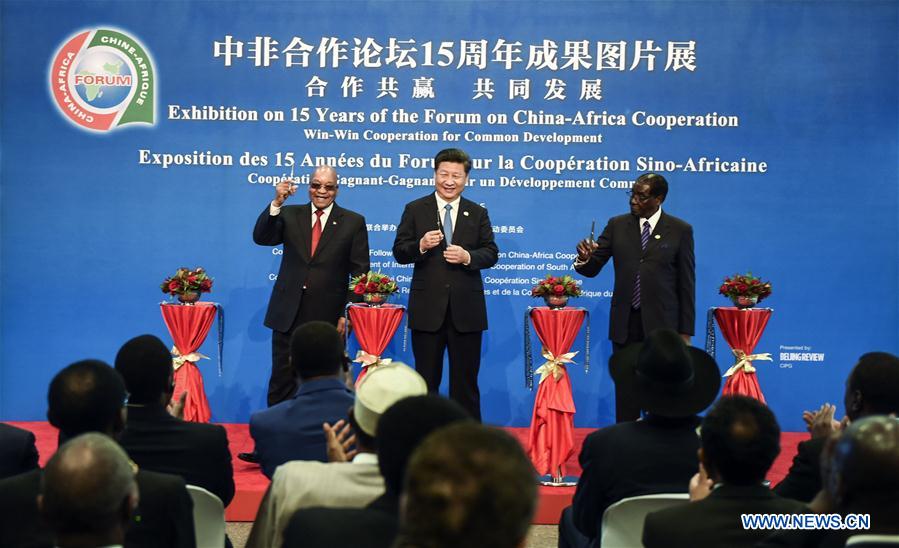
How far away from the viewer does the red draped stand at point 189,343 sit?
542 centimetres

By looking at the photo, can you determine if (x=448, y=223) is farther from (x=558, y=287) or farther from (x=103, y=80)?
(x=103, y=80)

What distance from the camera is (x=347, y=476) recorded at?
2271mm

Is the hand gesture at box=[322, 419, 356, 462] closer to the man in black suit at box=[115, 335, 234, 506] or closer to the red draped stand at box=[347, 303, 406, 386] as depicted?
the man in black suit at box=[115, 335, 234, 506]

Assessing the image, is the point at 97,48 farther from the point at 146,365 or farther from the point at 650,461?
the point at 650,461

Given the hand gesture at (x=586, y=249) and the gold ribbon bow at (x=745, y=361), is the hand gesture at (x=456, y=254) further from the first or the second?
the gold ribbon bow at (x=745, y=361)

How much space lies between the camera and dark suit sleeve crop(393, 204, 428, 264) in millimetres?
5367

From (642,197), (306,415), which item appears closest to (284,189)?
(642,197)

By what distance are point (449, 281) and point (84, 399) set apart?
3113mm

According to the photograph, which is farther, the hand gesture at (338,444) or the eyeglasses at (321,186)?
the eyeglasses at (321,186)

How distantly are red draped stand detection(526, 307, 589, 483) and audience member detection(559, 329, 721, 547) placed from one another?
1.81 meters

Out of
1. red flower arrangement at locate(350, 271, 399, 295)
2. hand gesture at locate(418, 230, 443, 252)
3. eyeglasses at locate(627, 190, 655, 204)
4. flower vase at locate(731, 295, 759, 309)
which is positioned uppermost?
eyeglasses at locate(627, 190, 655, 204)

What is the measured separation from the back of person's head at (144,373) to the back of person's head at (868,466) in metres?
1.86

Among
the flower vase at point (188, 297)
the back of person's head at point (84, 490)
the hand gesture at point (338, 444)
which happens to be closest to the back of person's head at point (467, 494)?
the back of person's head at point (84, 490)

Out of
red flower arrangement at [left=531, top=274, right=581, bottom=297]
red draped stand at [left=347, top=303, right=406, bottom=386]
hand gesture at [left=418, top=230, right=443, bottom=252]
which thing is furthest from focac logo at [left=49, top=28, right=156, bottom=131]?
red flower arrangement at [left=531, top=274, right=581, bottom=297]
